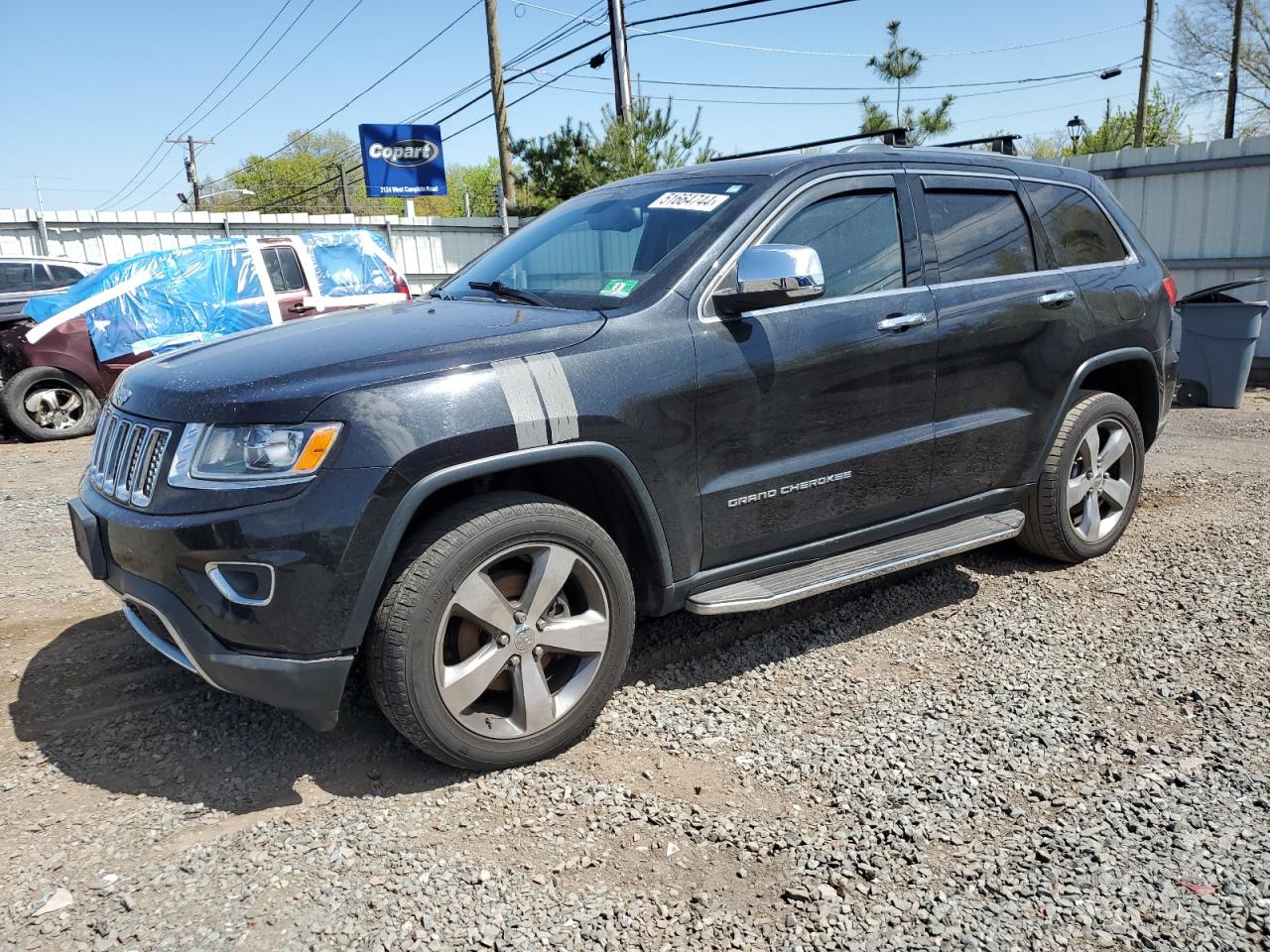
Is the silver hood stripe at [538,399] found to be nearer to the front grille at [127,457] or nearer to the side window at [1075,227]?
the front grille at [127,457]

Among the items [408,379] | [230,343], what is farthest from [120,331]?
[408,379]

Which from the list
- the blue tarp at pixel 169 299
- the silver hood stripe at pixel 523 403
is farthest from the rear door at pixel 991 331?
the blue tarp at pixel 169 299

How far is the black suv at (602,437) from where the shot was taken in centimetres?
269

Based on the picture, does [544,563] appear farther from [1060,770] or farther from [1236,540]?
[1236,540]

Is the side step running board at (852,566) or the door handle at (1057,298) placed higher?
the door handle at (1057,298)

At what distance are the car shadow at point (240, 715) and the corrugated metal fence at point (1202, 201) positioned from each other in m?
8.90

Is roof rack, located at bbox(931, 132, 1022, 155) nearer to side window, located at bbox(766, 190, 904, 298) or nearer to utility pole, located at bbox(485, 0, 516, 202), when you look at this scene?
side window, located at bbox(766, 190, 904, 298)

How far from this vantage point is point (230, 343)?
10.9 feet

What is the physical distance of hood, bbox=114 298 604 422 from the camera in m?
2.70

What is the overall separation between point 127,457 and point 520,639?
1.32 metres

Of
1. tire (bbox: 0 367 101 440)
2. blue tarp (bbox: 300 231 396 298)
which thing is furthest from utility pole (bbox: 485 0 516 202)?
tire (bbox: 0 367 101 440)

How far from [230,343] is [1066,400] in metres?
3.57

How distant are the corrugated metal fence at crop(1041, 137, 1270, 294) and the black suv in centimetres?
802

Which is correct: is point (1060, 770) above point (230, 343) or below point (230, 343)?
below
